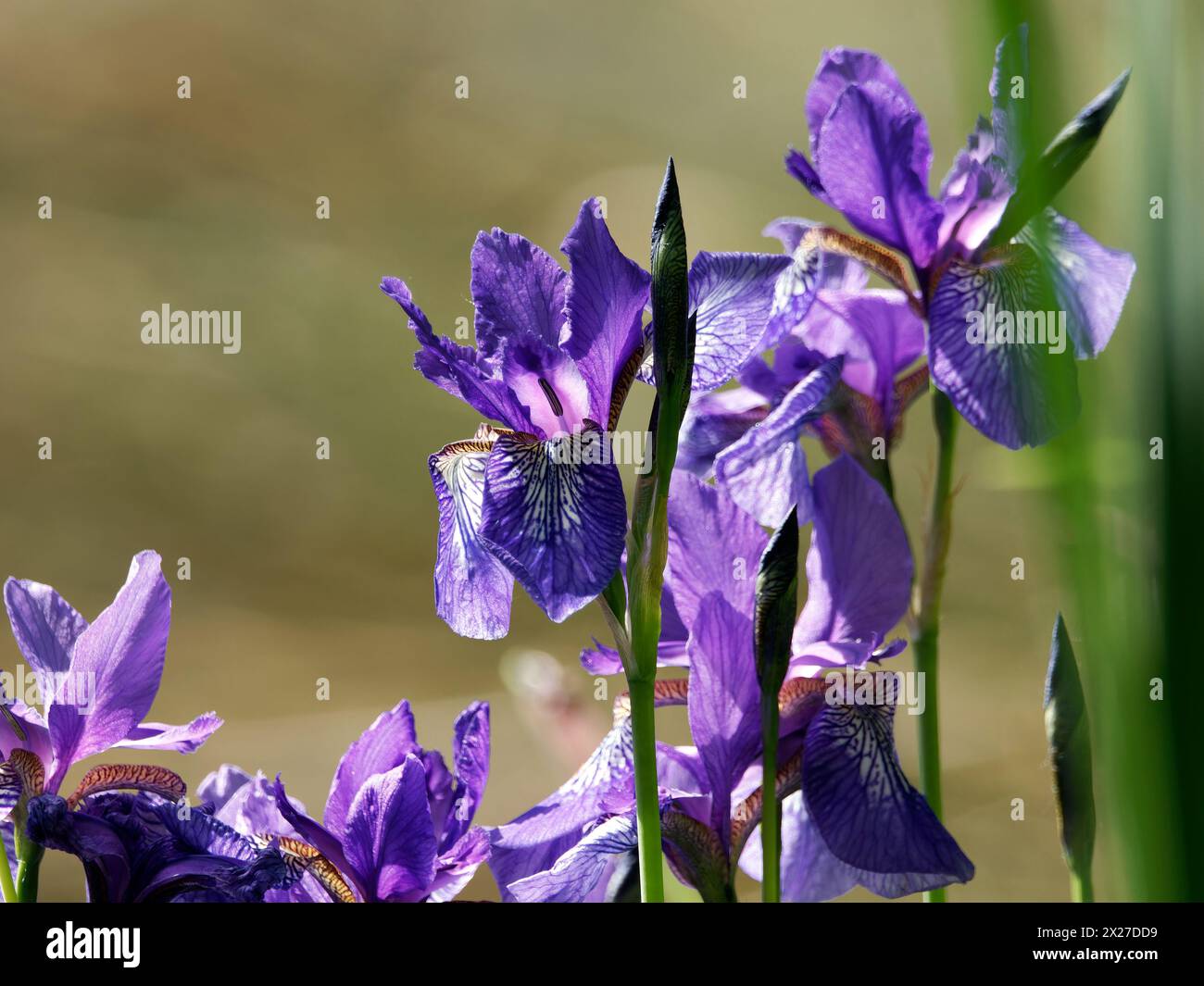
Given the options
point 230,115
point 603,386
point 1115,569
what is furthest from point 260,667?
point 1115,569

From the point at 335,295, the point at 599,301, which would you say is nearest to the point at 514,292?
the point at 599,301

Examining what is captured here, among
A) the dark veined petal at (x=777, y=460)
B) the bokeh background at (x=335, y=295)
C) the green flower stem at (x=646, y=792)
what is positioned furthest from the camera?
the bokeh background at (x=335, y=295)

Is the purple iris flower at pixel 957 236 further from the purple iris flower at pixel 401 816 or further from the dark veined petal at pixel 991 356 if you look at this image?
the purple iris flower at pixel 401 816

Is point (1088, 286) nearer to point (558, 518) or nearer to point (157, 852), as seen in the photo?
point (558, 518)

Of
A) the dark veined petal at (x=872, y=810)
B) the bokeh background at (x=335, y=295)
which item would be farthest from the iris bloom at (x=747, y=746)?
the bokeh background at (x=335, y=295)

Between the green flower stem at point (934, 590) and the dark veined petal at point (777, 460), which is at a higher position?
the dark veined petal at point (777, 460)
